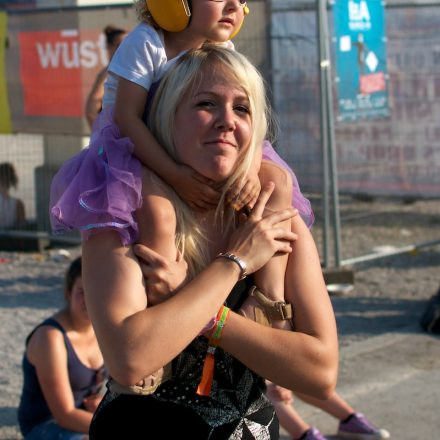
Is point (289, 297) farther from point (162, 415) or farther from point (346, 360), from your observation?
point (346, 360)

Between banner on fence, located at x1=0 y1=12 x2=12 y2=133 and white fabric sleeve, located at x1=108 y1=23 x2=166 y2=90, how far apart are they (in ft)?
23.5

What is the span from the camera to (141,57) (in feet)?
8.91

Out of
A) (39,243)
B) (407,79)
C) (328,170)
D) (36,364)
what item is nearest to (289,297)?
(36,364)

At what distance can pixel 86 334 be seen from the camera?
172 inches

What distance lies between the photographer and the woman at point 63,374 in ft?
13.8

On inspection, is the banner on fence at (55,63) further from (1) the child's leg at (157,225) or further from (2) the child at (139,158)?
(1) the child's leg at (157,225)

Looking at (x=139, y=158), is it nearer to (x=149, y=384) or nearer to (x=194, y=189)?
(x=194, y=189)

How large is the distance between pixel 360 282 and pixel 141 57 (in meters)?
5.78

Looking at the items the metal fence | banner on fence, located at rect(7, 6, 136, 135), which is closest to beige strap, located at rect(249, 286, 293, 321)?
the metal fence

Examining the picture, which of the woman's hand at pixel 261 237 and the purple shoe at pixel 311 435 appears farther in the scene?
the purple shoe at pixel 311 435

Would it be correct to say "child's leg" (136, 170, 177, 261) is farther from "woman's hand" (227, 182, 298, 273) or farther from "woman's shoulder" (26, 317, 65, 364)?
"woman's shoulder" (26, 317, 65, 364)

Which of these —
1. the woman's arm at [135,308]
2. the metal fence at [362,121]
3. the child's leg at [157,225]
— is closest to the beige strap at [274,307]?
the woman's arm at [135,308]

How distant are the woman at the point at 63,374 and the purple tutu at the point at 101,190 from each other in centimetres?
187

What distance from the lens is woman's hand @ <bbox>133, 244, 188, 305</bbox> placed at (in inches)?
86.8
